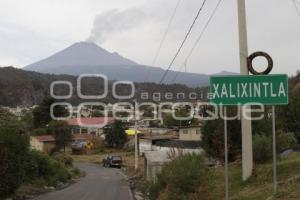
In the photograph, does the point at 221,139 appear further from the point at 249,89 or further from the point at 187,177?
the point at 249,89

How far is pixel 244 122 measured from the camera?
17.3 m

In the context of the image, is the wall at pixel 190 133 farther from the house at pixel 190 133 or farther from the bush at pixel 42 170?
the bush at pixel 42 170

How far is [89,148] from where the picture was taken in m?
109

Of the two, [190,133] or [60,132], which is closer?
[190,133]

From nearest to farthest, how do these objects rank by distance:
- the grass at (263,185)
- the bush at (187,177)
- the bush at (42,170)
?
the grass at (263,185) → the bush at (187,177) → the bush at (42,170)

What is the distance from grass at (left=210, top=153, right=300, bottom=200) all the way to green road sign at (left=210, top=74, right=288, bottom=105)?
7.12 feet

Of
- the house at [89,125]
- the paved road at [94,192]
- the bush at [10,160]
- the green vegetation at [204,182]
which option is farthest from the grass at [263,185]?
the house at [89,125]

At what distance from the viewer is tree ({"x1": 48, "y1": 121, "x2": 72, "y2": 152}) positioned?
98.4 meters

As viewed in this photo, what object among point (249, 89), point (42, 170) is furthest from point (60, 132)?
point (249, 89)

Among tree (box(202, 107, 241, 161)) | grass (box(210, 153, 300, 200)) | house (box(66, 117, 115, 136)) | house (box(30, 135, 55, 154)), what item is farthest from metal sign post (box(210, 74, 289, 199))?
house (box(66, 117, 115, 136))

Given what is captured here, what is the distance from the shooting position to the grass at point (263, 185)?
12.4 meters

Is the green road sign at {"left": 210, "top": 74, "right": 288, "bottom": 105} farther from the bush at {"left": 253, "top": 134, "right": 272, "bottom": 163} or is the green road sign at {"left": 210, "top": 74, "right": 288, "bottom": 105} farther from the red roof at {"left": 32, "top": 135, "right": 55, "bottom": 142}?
the red roof at {"left": 32, "top": 135, "right": 55, "bottom": 142}

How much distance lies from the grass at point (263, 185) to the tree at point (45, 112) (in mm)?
98084

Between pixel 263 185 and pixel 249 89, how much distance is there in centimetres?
465
